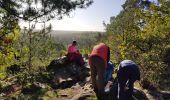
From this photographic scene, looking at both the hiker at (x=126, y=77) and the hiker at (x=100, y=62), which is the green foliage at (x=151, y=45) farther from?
the hiker at (x=126, y=77)

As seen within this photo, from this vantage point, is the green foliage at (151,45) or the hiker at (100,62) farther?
the green foliage at (151,45)

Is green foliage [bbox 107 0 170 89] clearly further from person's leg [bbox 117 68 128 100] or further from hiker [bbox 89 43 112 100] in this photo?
person's leg [bbox 117 68 128 100]

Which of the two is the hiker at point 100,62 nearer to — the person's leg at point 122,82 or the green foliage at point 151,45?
the person's leg at point 122,82

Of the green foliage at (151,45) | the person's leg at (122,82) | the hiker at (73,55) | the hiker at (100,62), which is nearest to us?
the person's leg at (122,82)

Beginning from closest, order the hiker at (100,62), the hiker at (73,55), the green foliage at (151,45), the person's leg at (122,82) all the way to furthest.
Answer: the person's leg at (122,82) < the hiker at (100,62) < the green foliage at (151,45) < the hiker at (73,55)

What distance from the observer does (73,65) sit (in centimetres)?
1791

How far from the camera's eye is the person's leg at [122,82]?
27.7 feet

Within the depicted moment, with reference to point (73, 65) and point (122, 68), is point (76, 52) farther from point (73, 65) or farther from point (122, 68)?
point (122, 68)

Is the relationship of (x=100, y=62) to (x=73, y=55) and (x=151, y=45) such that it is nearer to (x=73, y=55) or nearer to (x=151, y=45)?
(x=73, y=55)

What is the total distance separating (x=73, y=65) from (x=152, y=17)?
Answer: 1000 centimetres

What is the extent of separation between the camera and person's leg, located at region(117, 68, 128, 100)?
8453 mm

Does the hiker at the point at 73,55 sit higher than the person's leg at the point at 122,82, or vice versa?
the person's leg at the point at 122,82

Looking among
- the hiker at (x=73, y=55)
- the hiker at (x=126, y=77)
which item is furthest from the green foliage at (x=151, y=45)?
the hiker at (x=126, y=77)

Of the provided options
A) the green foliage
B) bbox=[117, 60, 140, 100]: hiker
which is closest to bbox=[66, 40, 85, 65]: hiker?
the green foliage
